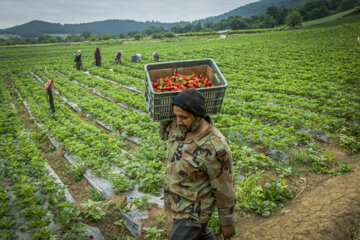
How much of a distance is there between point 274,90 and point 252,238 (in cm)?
901

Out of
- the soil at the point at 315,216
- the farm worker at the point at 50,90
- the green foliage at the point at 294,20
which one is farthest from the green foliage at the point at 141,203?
the green foliage at the point at 294,20

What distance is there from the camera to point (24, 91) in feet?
39.9

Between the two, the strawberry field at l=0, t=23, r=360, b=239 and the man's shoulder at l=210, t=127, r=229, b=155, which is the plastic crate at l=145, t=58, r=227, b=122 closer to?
the man's shoulder at l=210, t=127, r=229, b=155

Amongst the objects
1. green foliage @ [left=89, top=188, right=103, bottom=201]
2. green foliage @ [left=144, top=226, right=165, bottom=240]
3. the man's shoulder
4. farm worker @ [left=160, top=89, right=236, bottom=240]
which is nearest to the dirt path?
green foliage @ [left=144, top=226, right=165, bottom=240]

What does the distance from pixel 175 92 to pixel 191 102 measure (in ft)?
1.76

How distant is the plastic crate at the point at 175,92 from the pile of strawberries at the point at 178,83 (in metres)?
0.11

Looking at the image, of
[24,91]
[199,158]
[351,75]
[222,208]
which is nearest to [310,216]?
[222,208]

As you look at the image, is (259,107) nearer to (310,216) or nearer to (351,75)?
(310,216)

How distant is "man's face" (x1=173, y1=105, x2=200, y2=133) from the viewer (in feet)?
6.23

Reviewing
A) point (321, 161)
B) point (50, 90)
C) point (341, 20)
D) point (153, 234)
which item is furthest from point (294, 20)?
point (153, 234)

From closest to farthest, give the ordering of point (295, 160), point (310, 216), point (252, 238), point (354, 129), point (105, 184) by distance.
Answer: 1. point (252, 238)
2. point (310, 216)
3. point (105, 184)
4. point (295, 160)
5. point (354, 129)

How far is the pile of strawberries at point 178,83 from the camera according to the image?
2.66 metres

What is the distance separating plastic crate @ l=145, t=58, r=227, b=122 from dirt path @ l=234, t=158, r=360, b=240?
1.76 metres

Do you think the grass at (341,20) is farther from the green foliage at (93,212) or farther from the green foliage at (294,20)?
the green foliage at (93,212)
